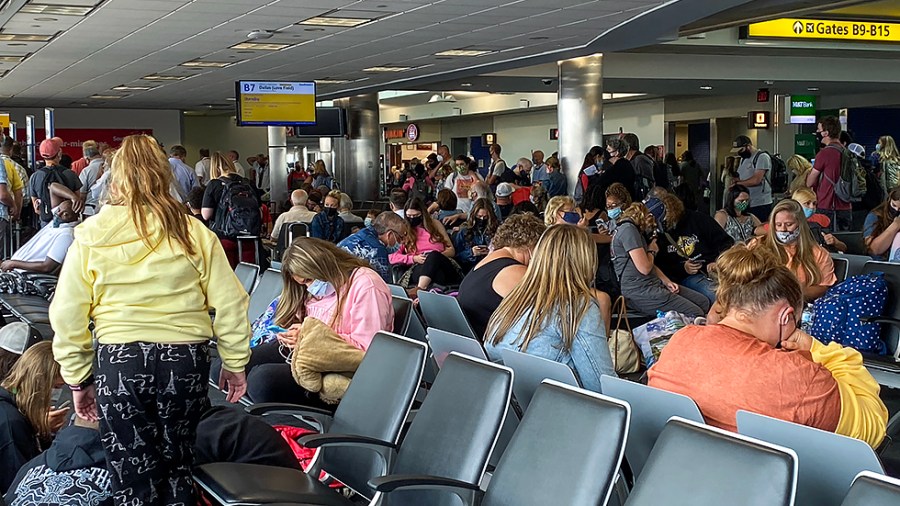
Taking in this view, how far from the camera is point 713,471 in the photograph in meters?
2.14

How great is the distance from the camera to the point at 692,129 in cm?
2409

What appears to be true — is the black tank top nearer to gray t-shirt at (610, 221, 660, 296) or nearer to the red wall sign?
gray t-shirt at (610, 221, 660, 296)

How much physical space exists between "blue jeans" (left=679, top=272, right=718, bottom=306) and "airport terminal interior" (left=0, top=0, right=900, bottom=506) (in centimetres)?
2

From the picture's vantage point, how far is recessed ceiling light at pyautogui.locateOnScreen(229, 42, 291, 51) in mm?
11771

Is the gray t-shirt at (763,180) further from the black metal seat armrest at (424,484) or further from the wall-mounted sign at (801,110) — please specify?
the black metal seat armrest at (424,484)

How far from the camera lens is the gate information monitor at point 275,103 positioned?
1391 centimetres

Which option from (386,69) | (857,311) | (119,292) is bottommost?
(857,311)

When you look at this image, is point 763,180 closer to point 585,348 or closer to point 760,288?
point 585,348

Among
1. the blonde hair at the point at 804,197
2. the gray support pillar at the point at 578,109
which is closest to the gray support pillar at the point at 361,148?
the gray support pillar at the point at 578,109

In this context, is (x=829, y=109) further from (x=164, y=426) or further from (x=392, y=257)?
(x=164, y=426)

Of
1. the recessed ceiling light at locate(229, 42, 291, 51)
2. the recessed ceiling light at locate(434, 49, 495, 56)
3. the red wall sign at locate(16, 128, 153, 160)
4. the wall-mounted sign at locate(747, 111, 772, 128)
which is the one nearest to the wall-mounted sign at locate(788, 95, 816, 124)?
the wall-mounted sign at locate(747, 111, 772, 128)

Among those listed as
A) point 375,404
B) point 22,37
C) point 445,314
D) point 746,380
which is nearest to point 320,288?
point 445,314

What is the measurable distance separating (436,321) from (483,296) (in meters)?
0.34

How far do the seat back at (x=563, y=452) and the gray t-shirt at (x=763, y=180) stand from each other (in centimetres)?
1032
